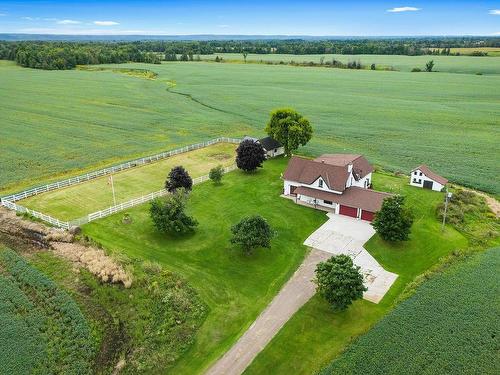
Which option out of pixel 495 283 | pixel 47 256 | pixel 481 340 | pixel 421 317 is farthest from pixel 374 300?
pixel 47 256

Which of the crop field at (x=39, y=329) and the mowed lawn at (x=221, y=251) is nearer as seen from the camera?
the crop field at (x=39, y=329)

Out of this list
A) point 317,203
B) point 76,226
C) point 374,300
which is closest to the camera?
point 374,300

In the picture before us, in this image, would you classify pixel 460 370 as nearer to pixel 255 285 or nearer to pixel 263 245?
pixel 255 285

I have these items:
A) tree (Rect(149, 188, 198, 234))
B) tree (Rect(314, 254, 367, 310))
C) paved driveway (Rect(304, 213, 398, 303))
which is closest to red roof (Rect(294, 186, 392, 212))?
paved driveway (Rect(304, 213, 398, 303))

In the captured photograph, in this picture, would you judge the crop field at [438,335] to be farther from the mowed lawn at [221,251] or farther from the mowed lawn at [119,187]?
the mowed lawn at [119,187]

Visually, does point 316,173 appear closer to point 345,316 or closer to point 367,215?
point 367,215

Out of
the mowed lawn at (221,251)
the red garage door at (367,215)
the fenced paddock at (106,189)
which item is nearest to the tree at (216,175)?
the mowed lawn at (221,251)
